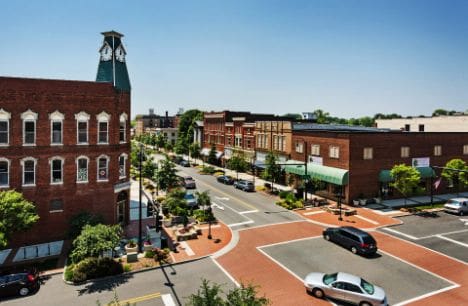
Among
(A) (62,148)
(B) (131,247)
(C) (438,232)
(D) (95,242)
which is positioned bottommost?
(C) (438,232)

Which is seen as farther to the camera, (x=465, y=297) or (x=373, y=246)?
(x=373, y=246)

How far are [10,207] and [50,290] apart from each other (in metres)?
5.89

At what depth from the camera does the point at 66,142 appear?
89.0 ft

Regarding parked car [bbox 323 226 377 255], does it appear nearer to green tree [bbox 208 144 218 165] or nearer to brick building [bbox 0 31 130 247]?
brick building [bbox 0 31 130 247]

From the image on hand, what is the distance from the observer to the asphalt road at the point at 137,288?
719 inches

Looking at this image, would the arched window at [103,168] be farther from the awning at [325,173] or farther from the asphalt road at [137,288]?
the awning at [325,173]

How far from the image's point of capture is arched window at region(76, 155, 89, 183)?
91.2 ft

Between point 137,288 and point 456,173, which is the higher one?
point 456,173

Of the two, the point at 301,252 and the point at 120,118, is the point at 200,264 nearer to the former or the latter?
the point at 301,252

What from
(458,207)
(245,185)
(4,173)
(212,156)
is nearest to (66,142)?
(4,173)

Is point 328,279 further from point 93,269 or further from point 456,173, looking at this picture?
point 456,173

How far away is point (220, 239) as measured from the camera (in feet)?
92.0

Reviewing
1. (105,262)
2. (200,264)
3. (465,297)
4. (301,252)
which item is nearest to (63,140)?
(105,262)

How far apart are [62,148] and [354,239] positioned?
23811mm
